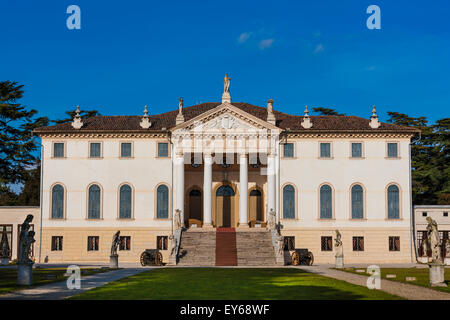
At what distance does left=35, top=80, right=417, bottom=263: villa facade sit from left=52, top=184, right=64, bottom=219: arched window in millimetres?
84

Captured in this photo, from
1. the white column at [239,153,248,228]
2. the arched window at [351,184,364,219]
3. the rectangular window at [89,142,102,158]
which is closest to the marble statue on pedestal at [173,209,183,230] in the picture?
the white column at [239,153,248,228]

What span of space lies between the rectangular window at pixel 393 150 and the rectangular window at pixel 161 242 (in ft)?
65.7

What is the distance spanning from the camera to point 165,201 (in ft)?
161

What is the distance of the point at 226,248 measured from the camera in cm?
4244

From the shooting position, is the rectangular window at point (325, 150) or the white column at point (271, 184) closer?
the white column at point (271, 184)

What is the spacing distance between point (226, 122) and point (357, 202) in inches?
505

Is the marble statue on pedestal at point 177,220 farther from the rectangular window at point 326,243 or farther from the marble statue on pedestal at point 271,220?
the rectangular window at point 326,243

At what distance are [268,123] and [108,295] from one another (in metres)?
29.9

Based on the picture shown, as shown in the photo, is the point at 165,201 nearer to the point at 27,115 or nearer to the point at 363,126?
the point at 363,126

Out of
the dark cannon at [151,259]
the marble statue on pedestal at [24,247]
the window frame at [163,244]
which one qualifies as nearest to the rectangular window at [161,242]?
the window frame at [163,244]

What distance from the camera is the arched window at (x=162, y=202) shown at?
161 ft

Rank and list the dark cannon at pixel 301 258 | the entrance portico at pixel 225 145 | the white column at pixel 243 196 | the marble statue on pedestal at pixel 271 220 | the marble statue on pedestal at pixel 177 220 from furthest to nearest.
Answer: the entrance portico at pixel 225 145 < the white column at pixel 243 196 < the marble statue on pedestal at pixel 177 220 < the marble statue on pedestal at pixel 271 220 < the dark cannon at pixel 301 258

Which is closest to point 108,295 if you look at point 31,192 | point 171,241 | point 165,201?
point 171,241

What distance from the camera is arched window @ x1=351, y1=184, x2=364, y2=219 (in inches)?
1919
